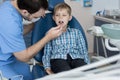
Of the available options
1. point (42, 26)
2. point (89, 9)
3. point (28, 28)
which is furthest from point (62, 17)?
point (89, 9)

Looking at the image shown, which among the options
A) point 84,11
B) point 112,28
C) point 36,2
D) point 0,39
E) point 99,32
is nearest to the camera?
point 112,28

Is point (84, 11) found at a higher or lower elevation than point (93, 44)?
higher

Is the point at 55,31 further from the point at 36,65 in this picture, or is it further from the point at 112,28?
the point at 36,65

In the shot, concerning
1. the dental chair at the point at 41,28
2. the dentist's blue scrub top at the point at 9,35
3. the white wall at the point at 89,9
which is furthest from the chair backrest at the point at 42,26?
the white wall at the point at 89,9

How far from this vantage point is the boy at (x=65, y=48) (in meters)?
2.08

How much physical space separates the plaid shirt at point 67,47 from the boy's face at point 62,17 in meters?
0.14

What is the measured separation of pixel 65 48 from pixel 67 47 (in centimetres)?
2

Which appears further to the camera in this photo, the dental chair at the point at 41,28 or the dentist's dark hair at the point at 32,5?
the dental chair at the point at 41,28

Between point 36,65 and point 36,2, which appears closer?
point 36,2

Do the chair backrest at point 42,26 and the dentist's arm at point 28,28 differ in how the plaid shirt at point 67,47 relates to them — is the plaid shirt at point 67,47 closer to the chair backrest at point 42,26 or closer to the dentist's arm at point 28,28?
the chair backrest at point 42,26

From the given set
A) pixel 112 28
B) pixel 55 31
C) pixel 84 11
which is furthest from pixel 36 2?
pixel 84 11

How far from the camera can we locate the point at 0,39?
1696 mm

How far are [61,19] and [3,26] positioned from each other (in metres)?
0.61

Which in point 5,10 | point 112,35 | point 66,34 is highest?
point 5,10
